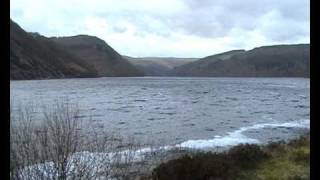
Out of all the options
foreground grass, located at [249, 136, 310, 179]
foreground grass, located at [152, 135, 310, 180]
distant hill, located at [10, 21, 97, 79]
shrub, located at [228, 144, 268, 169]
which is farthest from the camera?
distant hill, located at [10, 21, 97, 79]

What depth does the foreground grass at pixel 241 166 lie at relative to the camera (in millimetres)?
11078

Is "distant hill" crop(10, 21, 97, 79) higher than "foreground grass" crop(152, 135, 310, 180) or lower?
Answer: higher

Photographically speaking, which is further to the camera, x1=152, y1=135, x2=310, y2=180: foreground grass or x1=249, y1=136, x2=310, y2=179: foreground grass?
x1=249, y1=136, x2=310, y2=179: foreground grass

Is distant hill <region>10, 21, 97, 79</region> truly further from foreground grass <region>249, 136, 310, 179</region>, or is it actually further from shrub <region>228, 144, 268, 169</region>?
shrub <region>228, 144, 268, 169</region>

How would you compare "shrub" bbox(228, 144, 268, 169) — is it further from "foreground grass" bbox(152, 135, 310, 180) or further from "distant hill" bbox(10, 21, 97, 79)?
"distant hill" bbox(10, 21, 97, 79)

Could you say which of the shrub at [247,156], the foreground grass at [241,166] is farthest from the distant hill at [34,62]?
the foreground grass at [241,166]

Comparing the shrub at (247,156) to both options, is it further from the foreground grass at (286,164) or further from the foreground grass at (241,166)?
the foreground grass at (286,164)

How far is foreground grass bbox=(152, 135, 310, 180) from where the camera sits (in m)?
11.1

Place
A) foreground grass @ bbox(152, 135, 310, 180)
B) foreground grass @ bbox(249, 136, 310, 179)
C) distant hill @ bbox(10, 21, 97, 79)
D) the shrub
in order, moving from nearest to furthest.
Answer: foreground grass @ bbox(152, 135, 310, 180)
foreground grass @ bbox(249, 136, 310, 179)
the shrub
distant hill @ bbox(10, 21, 97, 79)

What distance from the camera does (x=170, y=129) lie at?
2622cm

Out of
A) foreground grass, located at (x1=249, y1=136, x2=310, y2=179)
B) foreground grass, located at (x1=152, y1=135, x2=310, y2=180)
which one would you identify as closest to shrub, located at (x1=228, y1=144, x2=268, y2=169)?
foreground grass, located at (x1=152, y1=135, x2=310, y2=180)

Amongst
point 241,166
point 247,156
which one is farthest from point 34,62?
point 241,166

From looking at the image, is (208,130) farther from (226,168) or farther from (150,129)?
(226,168)

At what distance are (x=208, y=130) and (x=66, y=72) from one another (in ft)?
555
